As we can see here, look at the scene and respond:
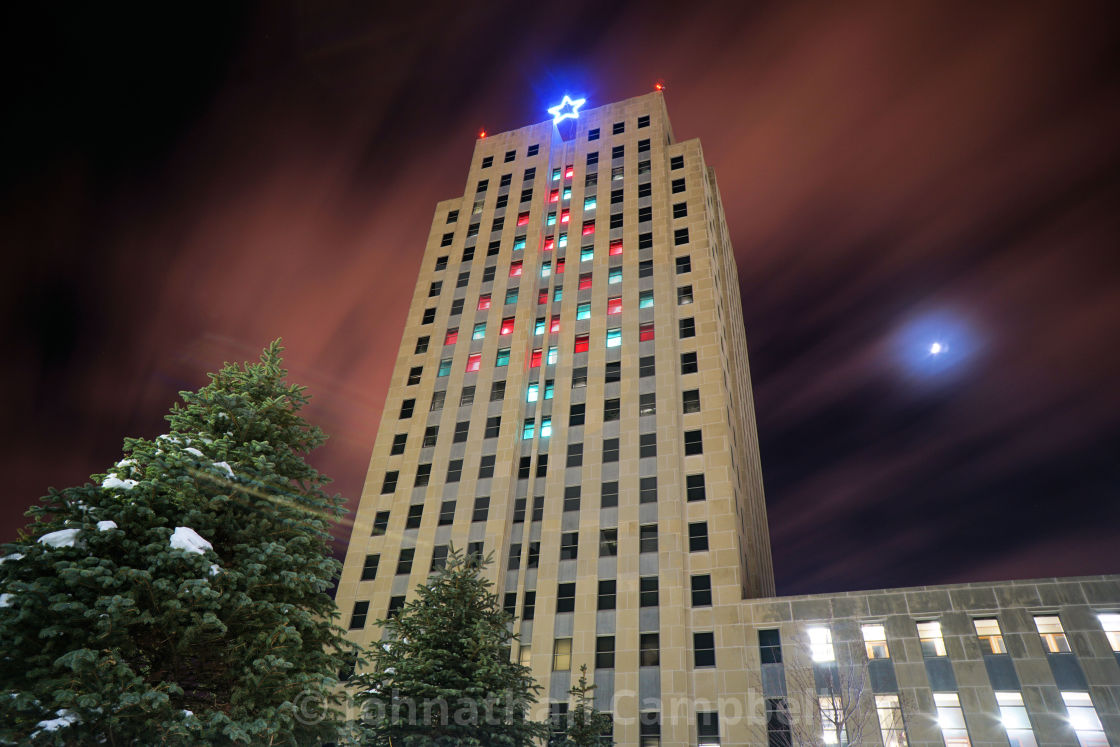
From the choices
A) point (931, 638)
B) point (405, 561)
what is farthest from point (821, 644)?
point (405, 561)

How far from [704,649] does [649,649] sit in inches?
138

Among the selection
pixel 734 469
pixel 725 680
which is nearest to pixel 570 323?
pixel 734 469

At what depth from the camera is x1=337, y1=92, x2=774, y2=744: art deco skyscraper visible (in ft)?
143

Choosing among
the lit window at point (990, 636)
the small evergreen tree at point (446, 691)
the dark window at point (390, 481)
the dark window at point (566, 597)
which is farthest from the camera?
the dark window at point (390, 481)

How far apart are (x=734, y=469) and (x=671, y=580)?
12253 millimetres

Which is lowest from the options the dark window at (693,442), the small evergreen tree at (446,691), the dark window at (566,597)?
the small evergreen tree at (446,691)

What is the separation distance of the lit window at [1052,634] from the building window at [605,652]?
23.7 meters

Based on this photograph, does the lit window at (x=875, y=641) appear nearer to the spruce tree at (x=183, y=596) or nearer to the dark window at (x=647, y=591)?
the dark window at (x=647, y=591)

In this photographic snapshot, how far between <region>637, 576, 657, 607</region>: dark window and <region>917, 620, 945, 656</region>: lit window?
51.1 feet

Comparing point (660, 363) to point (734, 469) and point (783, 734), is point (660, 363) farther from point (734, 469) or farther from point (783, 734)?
point (783, 734)

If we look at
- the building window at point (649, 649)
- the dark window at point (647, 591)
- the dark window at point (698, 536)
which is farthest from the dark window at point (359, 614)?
the dark window at point (698, 536)

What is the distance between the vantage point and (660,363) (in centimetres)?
5369

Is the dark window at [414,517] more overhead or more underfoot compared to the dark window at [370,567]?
more overhead

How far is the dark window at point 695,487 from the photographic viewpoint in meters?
46.7
